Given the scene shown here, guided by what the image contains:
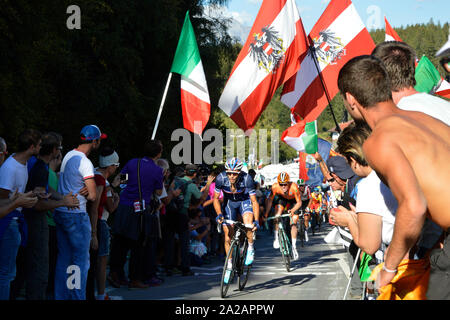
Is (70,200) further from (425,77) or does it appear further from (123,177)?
(425,77)

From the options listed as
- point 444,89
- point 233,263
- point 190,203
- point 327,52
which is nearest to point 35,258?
point 233,263

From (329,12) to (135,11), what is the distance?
1351cm

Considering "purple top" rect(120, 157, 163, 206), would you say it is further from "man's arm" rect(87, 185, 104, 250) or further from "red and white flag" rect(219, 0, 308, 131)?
"man's arm" rect(87, 185, 104, 250)

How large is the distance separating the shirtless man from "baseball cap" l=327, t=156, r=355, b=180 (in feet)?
12.6

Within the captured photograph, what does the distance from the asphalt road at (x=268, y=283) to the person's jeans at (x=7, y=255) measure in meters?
2.83

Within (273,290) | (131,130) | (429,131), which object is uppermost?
(131,130)

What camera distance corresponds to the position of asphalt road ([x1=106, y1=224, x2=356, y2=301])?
9359 mm

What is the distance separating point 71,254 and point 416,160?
4.99 m

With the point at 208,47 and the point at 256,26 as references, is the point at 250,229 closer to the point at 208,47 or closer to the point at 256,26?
the point at 256,26

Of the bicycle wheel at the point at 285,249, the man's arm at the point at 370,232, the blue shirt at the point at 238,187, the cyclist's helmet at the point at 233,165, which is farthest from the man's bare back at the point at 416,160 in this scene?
the bicycle wheel at the point at 285,249
